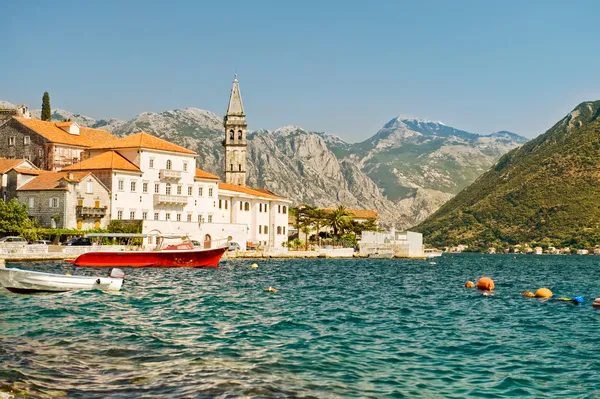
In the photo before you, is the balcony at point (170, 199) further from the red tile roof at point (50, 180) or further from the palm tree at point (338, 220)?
the palm tree at point (338, 220)

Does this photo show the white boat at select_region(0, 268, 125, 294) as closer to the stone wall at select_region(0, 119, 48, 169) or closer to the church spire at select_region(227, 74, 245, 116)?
the stone wall at select_region(0, 119, 48, 169)

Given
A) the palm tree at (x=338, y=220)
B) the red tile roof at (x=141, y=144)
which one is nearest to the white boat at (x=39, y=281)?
the red tile roof at (x=141, y=144)

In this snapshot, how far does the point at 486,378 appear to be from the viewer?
16.9 metres

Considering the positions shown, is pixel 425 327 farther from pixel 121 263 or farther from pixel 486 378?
pixel 121 263

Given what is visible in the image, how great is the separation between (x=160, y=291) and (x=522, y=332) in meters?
19.9

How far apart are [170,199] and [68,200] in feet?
45.5

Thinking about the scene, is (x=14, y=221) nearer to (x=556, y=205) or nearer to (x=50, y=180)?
(x=50, y=180)

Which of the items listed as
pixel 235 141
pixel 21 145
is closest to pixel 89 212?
pixel 21 145

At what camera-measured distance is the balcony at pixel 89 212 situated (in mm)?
76500

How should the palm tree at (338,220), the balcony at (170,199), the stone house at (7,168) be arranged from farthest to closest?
the palm tree at (338,220), the balcony at (170,199), the stone house at (7,168)

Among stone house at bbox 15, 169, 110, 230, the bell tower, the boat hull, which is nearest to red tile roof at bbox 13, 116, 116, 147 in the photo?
stone house at bbox 15, 169, 110, 230

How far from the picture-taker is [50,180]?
7894 centimetres

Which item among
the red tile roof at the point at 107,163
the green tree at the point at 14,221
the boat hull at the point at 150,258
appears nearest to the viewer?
the boat hull at the point at 150,258

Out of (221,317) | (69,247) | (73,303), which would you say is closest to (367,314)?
(221,317)
